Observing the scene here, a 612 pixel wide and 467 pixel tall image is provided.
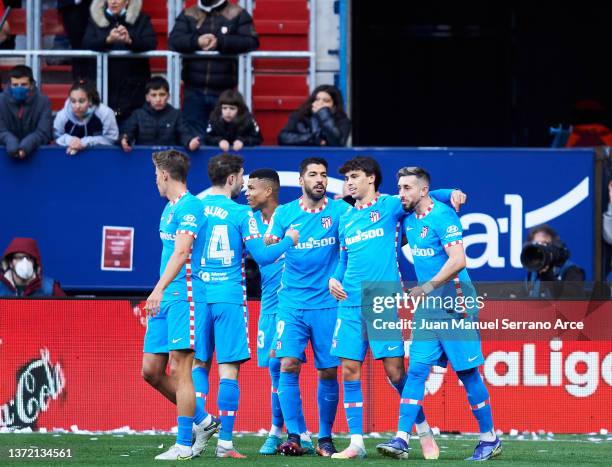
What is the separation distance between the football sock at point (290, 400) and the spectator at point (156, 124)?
401cm

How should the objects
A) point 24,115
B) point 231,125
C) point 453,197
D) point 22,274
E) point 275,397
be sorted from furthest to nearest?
1. point 24,115
2. point 231,125
3. point 22,274
4. point 275,397
5. point 453,197

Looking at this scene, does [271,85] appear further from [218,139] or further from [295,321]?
[295,321]

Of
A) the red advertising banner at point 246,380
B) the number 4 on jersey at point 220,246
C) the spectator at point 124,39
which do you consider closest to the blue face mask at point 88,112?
the spectator at point 124,39

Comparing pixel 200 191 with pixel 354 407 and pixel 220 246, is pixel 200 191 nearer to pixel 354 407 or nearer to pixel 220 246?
pixel 220 246

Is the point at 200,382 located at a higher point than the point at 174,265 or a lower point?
lower

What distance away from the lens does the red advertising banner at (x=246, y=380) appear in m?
12.4

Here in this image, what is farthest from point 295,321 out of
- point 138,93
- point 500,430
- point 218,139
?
point 138,93

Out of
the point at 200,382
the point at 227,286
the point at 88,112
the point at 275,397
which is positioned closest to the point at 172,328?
the point at 227,286

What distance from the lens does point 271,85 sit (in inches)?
634

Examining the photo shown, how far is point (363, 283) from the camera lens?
10148 mm

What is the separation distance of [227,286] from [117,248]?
4260 mm

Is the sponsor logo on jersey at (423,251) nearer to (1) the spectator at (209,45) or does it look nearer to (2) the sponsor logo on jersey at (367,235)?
(2) the sponsor logo on jersey at (367,235)

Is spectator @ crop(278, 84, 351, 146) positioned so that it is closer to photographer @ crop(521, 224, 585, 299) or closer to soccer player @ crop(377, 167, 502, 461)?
photographer @ crop(521, 224, 585, 299)

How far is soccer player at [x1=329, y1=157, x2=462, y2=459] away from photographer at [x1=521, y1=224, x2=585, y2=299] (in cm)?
233
